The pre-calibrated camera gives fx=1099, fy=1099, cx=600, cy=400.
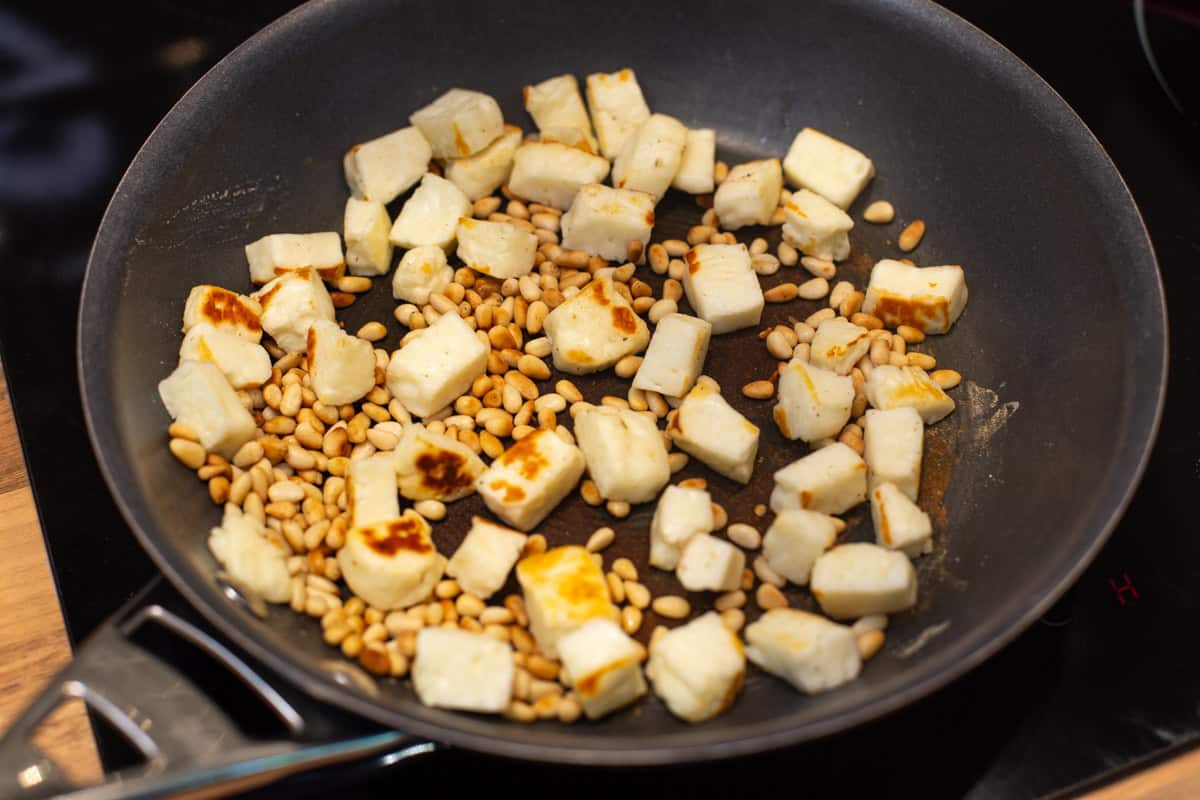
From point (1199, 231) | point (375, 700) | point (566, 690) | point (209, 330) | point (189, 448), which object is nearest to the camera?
point (375, 700)

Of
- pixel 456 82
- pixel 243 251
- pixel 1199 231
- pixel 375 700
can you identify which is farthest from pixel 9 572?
pixel 1199 231

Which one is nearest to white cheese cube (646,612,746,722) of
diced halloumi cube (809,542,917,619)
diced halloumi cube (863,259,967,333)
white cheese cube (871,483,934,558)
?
diced halloumi cube (809,542,917,619)

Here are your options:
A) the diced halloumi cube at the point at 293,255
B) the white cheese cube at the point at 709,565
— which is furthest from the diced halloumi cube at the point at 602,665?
the diced halloumi cube at the point at 293,255

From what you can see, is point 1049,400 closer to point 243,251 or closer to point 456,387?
point 456,387

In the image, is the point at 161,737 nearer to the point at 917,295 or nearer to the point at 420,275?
the point at 420,275

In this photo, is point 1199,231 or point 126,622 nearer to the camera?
point 126,622

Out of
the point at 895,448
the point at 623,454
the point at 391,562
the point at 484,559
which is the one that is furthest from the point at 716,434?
the point at 391,562

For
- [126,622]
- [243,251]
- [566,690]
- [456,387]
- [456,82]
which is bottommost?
[566,690]
